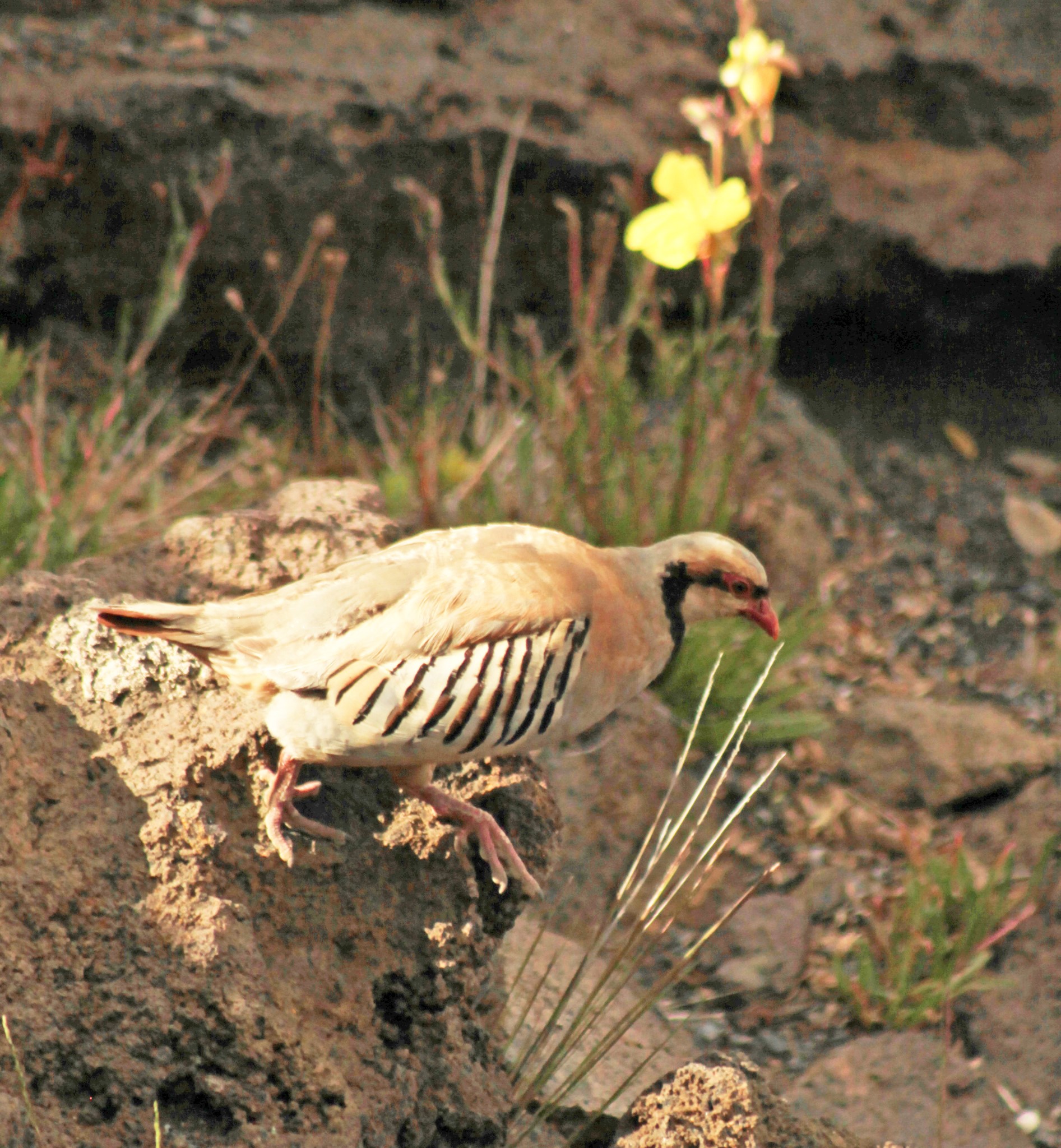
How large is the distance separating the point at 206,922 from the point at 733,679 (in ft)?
8.66

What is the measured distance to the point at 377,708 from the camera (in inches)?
104

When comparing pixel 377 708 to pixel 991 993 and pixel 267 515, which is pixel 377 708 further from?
pixel 991 993

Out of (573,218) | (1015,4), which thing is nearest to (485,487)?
(573,218)

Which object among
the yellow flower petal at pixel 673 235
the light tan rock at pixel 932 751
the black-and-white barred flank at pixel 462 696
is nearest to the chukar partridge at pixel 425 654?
the black-and-white barred flank at pixel 462 696

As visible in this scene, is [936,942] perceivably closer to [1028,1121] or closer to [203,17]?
[1028,1121]

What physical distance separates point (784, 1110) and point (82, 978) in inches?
50.3

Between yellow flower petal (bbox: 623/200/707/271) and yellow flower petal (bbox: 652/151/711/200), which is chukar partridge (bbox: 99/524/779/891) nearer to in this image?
yellow flower petal (bbox: 623/200/707/271)

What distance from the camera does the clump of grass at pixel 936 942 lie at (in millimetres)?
3988

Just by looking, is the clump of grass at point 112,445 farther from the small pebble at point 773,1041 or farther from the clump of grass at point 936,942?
the clump of grass at point 936,942

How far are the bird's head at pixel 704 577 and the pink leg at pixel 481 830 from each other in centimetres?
Result: 71

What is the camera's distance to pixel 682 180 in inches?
147

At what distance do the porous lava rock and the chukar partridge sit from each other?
4.0 inches

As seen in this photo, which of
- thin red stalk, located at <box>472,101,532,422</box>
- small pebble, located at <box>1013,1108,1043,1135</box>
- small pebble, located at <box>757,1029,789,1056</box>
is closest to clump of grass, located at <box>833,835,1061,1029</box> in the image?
small pebble, located at <box>757,1029,789,1056</box>

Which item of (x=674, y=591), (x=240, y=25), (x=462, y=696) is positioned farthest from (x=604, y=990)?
(x=240, y=25)
